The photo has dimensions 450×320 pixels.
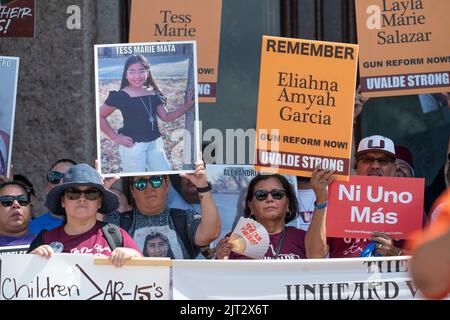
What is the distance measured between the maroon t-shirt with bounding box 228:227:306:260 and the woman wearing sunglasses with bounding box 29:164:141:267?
2.37 feet

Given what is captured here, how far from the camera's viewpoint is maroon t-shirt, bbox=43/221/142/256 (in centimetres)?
474

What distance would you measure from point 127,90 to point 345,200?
4.49 ft

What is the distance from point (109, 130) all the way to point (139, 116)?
0.65ft

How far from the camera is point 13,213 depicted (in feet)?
18.1

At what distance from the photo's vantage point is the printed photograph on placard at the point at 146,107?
5.34 meters

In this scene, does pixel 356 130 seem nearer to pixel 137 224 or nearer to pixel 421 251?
pixel 137 224

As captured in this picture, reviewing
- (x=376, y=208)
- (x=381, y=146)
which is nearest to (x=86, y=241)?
(x=376, y=208)

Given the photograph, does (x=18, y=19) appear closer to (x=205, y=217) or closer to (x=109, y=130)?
(x=109, y=130)

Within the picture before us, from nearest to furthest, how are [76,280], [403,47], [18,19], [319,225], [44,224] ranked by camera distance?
1. [76,280]
2. [319,225]
3. [44,224]
4. [403,47]
5. [18,19]

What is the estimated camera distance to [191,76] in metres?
5.48

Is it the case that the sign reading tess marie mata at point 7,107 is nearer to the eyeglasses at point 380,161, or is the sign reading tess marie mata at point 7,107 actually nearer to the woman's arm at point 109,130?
the woman's arm at point 109,130

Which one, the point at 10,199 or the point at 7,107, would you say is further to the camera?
the point at 7,107

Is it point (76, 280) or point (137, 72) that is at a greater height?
point (137, 72)
